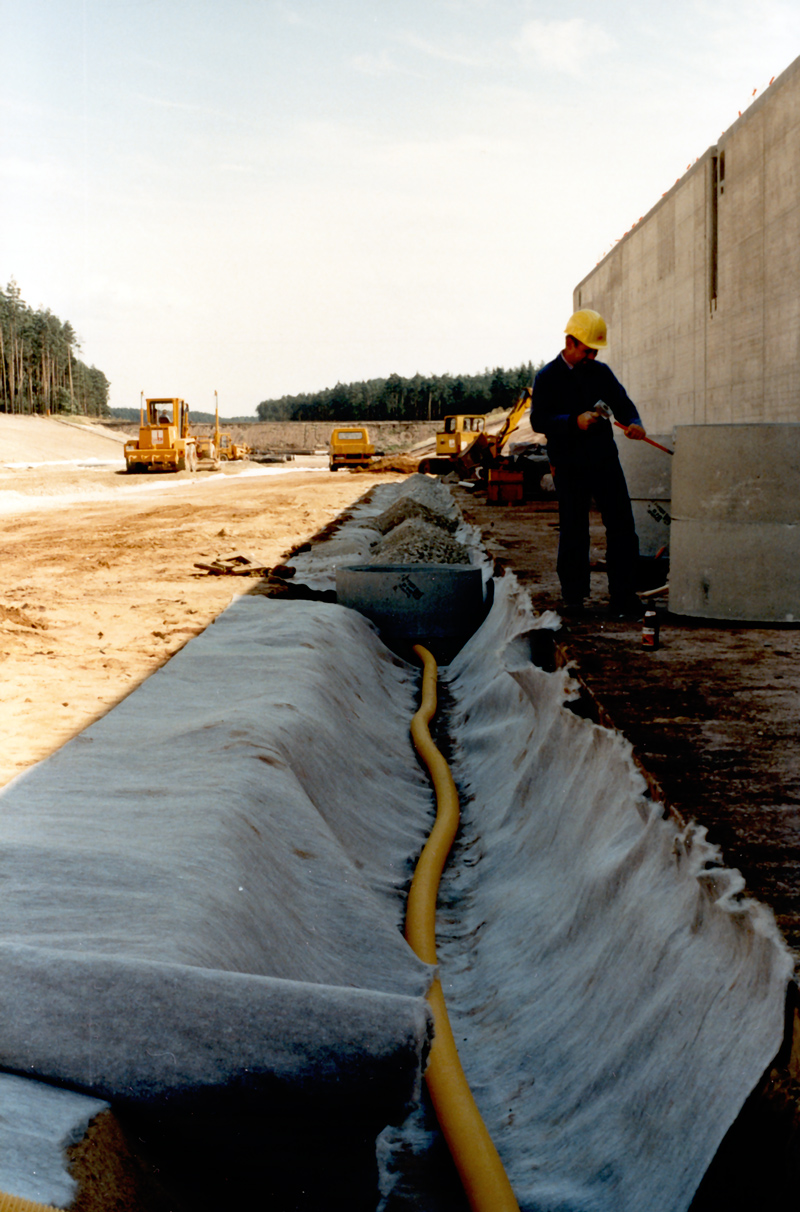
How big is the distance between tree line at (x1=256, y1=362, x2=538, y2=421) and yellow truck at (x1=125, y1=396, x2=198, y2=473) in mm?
55646

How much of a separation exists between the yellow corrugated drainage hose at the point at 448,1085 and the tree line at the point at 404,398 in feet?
285

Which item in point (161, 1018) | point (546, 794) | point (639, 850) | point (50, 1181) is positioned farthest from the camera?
point (546, 794)

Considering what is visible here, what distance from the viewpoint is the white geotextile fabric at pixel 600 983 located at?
2.03 metres

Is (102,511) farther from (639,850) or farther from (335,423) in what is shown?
(335,423)

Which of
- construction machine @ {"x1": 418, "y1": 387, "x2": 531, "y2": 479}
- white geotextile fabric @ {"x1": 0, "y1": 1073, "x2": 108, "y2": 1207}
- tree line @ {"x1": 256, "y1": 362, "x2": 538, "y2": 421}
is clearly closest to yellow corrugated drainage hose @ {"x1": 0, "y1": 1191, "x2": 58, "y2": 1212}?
white geotextile fabric @ {"x1": 0, "y1": 1073, "x2": 108, "y2": 1207}

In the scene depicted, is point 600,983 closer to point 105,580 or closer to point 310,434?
point 105,580

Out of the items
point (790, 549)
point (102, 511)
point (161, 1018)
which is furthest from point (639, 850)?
point (102, 511)

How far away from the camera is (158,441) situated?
3550cm

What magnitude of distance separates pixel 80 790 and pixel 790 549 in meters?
3.66

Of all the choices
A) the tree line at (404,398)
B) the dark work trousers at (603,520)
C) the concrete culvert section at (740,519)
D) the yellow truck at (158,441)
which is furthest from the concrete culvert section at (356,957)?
the tree line at (404,398)

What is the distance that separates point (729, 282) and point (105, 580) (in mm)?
8480

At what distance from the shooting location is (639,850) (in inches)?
114

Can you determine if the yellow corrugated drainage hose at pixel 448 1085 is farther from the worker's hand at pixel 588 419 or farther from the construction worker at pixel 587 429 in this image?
the worker's hand at pixel 588 419

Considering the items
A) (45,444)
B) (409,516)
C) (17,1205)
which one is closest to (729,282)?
(409,516)
